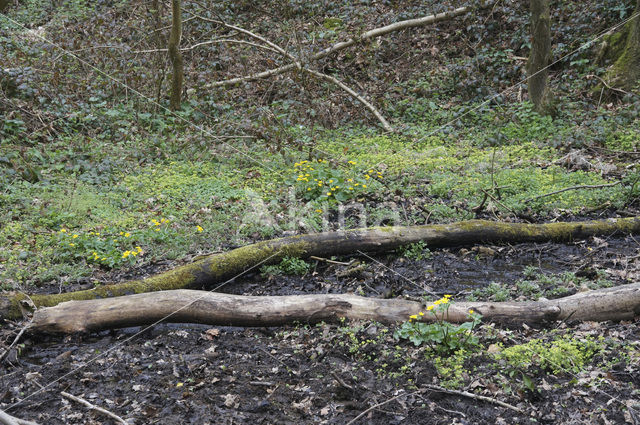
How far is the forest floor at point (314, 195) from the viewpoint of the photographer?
3484 millimetres

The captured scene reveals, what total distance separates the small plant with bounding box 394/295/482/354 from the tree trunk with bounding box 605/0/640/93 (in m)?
8.01

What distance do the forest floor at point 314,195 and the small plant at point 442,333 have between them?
8 cm

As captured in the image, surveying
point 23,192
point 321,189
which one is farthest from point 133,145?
point 321,189

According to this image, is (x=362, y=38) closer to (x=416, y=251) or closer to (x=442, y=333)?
(x=416, y=251)

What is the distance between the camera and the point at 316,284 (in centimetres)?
538

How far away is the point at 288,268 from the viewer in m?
5.56

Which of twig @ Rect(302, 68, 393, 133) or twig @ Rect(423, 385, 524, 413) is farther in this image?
twig @ Rect(302, 68, 393, 133)

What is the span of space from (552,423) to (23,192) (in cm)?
689

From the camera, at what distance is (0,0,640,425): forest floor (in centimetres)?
348

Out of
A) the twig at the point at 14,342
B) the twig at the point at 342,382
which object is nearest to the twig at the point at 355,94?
the twig at the point at 342,382

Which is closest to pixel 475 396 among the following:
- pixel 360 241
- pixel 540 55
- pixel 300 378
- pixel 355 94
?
pixel 300 378

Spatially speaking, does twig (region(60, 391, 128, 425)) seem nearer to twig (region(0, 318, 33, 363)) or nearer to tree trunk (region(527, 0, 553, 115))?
twig (region(0, 318, 33, 363))

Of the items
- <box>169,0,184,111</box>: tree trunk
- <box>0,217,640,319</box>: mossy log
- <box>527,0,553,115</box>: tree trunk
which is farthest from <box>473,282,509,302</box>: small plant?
<box>169,0,184,111</box>: tree trunk

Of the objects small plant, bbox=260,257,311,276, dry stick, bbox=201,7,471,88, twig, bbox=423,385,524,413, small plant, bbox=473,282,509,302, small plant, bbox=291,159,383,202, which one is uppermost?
dry stick, bbox=201,7,471,88
